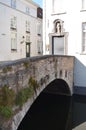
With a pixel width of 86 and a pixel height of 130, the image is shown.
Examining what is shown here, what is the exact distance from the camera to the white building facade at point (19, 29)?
849 inches

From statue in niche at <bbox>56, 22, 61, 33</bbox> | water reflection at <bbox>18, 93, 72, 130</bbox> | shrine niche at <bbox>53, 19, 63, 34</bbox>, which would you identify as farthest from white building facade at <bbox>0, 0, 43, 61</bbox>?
water reflection at <bbox>18, 93, 72, 130</bbox>

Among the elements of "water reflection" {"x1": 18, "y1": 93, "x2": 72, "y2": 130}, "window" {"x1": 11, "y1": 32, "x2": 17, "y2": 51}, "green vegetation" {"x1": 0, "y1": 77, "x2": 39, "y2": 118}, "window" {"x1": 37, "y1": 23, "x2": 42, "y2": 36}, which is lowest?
"water reflection" {"x1": 18, "y1": 93, "x2": 72, "y2": 130}

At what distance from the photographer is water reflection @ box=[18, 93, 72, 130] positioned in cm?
1028

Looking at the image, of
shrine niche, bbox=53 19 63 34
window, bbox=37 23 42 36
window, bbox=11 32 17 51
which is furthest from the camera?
window, bbox=37 23 42 36

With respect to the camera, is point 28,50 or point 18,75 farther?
point 28,50

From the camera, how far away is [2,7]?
2122 cm

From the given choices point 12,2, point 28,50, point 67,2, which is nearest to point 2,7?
point 12,2

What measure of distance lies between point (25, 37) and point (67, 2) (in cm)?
1156

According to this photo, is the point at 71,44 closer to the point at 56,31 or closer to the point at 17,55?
the point at 56,31

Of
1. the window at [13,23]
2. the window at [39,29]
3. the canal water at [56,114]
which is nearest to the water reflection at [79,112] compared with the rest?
the canal water at [56,114]

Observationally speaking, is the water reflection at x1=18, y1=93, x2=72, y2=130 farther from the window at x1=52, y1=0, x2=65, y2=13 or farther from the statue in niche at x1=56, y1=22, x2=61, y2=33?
the window at x1=52, y1=0, x2=65, y2=13

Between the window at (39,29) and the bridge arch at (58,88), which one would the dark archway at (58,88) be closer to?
the bridge arch at (58,88)

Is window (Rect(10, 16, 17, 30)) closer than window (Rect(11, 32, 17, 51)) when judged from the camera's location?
Yes

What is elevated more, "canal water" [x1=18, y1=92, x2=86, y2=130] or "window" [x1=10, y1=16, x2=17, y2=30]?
"window" [x1=10, y1=16, x2=17, y2=30]
